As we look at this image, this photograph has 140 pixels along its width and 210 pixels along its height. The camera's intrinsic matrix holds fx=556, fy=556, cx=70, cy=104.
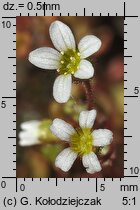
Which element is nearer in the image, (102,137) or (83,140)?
(102,137)

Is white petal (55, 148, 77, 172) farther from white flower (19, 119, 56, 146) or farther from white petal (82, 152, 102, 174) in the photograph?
white flower (19, 119, 56, 146)

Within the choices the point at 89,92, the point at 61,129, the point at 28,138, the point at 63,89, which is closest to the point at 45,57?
the point at 63,89

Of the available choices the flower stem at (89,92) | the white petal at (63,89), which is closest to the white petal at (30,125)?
the flower stem at (89,92)

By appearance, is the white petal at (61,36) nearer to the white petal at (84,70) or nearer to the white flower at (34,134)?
the white petal at (84,70)

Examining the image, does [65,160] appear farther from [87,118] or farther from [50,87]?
[50,87]

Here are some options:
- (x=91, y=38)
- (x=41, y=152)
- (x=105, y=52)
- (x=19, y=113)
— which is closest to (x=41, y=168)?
(x=41, y=152)

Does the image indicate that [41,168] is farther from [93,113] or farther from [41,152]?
[93,113]

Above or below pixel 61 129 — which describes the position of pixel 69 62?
above
